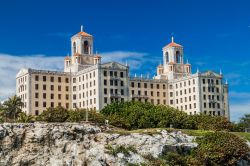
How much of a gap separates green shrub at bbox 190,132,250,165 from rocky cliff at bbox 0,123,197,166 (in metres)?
2.70

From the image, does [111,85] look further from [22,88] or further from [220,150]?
[220,150]

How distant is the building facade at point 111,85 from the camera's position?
150 m

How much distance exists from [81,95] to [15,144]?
68.7 meters

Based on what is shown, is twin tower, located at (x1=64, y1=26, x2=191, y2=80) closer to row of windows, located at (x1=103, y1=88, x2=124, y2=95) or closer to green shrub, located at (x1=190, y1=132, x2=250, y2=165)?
row of windows, located at (x1=103, y1=88, x2=124, y2=95)

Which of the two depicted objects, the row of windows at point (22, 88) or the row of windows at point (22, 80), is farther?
the row of windows at point (22, 88)

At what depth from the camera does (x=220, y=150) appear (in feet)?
287

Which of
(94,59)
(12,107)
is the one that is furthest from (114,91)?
(12,107)

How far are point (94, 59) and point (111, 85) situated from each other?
45.4ft

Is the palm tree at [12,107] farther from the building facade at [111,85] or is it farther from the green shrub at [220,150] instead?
the green shrub at [220,150]

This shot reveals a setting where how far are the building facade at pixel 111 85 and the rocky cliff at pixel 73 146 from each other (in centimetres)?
5878

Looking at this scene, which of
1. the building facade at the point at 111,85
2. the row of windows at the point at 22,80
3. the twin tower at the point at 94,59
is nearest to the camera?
the building facade at the point at 111,85

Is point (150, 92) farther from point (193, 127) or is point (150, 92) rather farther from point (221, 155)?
point (221, 155)

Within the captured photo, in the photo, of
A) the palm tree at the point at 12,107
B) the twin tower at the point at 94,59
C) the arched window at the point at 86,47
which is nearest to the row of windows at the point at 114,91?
the twin tower at the point at 94,59

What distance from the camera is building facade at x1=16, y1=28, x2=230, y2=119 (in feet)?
491
